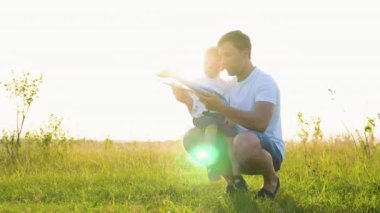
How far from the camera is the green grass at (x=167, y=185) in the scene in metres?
4.80

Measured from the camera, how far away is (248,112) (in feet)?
15.1

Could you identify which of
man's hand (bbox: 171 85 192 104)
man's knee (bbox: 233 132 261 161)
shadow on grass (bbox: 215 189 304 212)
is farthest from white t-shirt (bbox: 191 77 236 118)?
shadow on grass (bbox: 215 189 304 212)

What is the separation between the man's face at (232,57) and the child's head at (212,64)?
1027 millimetres

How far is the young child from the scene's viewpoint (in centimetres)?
527

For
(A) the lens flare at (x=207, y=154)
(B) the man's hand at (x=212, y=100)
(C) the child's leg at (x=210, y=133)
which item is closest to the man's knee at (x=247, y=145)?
(B) the man's hand at (x=212, y=100)

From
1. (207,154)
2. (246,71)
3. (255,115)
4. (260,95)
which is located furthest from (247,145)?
(207,154)

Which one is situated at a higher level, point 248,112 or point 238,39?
point 238,39

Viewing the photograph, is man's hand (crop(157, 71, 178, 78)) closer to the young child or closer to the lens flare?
the young child

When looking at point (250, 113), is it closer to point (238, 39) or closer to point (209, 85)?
point (238, 39)

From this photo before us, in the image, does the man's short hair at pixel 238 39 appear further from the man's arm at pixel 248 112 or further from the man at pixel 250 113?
the man's arm at pixel 248 112

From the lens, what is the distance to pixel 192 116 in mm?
5816

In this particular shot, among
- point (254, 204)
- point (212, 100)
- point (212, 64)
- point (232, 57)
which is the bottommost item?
point (254, 204)

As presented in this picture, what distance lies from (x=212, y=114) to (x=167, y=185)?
1570 millimetres

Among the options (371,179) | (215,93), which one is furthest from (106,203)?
(371,179)
